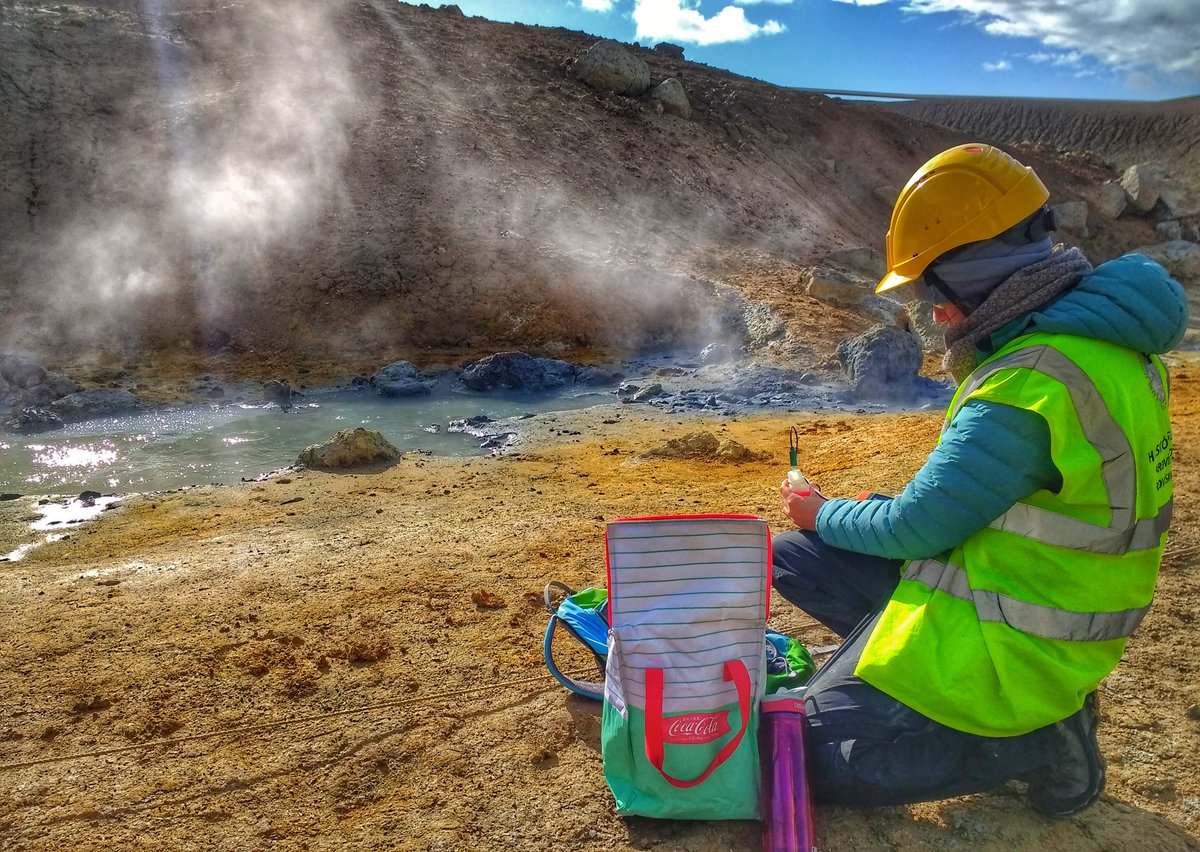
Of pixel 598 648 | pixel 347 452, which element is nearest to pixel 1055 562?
pixel 598 648

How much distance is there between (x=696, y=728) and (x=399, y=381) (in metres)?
9.24

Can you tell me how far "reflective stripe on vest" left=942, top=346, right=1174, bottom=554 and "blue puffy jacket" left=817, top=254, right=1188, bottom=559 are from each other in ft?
0.22

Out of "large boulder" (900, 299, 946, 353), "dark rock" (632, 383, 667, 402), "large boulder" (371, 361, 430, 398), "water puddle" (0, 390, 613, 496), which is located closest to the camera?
"water puddle" (0, 390, 613, 496)

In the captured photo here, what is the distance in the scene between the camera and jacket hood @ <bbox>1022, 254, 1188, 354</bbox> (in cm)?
181

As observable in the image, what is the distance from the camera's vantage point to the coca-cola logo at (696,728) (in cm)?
213

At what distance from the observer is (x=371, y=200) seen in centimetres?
1531

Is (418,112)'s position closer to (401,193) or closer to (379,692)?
(401,193)

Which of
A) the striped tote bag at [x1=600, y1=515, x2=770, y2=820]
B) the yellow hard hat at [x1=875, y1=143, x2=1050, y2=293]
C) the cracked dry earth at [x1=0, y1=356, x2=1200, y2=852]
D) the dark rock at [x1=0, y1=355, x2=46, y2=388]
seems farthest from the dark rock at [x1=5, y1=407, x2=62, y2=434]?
the yellow hard hat at [x1=875, y1=143, x2=1050, y2=293]

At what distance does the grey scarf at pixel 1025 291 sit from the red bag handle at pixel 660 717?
1031mm

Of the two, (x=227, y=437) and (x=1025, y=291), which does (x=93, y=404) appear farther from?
(x=1025, y=291)

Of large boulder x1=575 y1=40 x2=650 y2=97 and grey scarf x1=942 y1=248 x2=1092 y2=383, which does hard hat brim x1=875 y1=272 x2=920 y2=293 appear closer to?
grey scarf x1=942 y1=248 x2=1092 y2=383

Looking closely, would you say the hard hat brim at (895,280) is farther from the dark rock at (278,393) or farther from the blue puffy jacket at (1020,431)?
the dark rock at (278,393)

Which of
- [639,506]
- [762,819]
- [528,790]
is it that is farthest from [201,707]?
[639,506]

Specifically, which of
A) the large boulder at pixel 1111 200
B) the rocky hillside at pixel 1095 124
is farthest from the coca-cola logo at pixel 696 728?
the rocky hillside at pixel 1095 124
